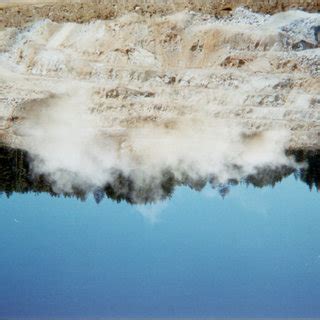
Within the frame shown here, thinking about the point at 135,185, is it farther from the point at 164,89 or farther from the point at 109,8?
the point at 109,8

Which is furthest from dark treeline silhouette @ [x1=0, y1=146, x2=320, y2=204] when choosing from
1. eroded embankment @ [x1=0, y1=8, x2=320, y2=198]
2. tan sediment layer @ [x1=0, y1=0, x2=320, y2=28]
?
tan sediment layer @ [x1=0, y1=0, x2=320, y2=28]

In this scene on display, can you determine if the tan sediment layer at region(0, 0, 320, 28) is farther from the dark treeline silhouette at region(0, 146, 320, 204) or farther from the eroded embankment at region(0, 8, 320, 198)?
the dark treeline silhouette at region(0, 146, 320, 204)

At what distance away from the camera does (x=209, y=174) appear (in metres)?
13.6

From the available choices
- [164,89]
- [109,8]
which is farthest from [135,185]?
[109,8]

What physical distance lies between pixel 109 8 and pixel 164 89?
347 cm

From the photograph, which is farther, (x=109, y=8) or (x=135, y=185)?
(x=109, y=8)

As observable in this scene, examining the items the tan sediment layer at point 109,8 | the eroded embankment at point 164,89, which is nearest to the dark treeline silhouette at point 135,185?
the eroded embankment at point 164,89

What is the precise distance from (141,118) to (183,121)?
4.24 feet

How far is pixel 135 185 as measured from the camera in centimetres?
1333

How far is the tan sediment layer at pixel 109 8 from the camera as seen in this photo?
56.9 feet

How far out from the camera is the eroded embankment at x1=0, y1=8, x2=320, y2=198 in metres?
15.0

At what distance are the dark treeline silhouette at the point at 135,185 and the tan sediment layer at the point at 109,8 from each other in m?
5.89

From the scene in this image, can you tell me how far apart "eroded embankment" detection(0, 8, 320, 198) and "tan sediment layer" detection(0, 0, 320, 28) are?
0.29m

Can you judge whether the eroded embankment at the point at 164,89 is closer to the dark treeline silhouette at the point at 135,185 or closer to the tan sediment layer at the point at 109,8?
the tan sediment layer at the point at 109,8
